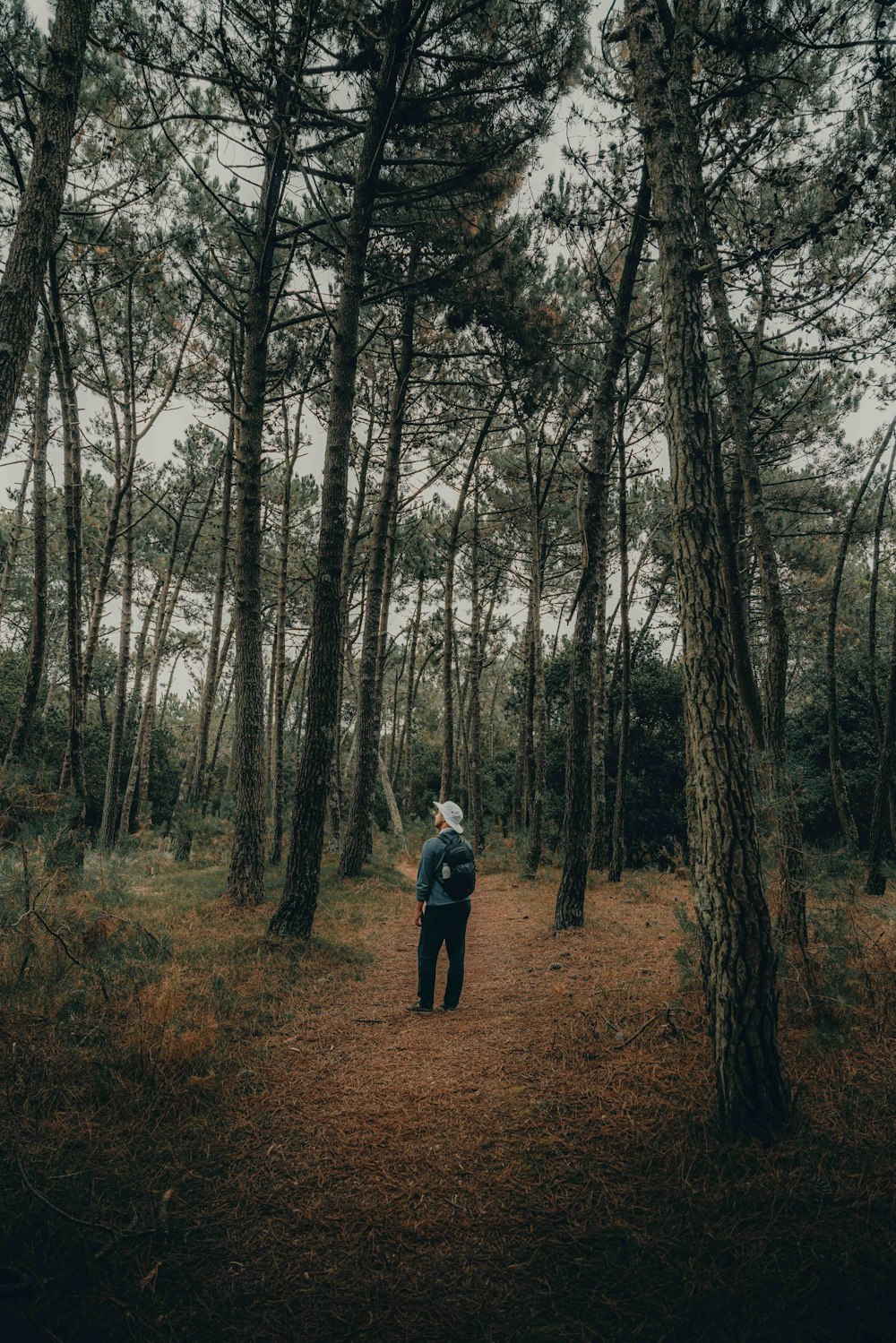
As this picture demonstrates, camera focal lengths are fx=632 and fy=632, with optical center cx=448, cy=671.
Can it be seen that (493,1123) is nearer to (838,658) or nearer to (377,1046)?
(377,1046)

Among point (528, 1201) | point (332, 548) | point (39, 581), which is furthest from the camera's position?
point (39, 581)

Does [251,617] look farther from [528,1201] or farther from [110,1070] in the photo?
[528,1201]

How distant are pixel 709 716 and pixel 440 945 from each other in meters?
2.95

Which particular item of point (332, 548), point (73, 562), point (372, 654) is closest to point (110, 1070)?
point (332, 548)

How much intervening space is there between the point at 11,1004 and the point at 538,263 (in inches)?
402

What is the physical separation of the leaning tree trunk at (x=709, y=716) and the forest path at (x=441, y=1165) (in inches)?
28.0

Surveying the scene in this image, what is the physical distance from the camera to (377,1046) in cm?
433

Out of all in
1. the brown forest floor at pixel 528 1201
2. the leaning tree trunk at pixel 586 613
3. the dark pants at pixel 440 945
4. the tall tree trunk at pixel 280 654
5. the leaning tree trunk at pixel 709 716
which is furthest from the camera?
the tall tree trunk at pixel 280 654

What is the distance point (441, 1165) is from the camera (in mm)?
2924

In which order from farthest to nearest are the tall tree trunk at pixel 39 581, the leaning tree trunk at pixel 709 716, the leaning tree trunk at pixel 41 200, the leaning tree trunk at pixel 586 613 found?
the leaning tree trunk at pixel 586 613, the tall tree trunk at pixel 39 581, the leaning tree trunk at pixel 41 200, the leaning tree trunk at pixel 709 716

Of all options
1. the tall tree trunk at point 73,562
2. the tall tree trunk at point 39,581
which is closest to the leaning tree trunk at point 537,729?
the tall tree trunk at point 73,562

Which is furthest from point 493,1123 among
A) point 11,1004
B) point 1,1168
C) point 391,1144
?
point 11,1004

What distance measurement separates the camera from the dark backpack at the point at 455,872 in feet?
16.4

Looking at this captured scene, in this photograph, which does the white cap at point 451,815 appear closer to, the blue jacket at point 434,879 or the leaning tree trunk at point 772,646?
the blue jacket at point 434,879
